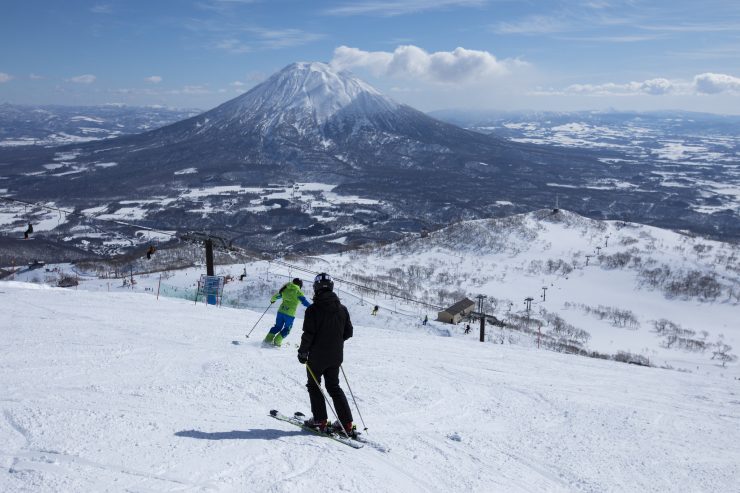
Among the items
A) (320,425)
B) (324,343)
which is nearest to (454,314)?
(320,425)

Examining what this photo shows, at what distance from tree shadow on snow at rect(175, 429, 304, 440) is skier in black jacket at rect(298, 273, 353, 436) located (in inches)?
19.5

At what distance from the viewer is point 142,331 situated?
1080 cm

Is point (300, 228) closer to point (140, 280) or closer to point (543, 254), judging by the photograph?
point (543, 254)

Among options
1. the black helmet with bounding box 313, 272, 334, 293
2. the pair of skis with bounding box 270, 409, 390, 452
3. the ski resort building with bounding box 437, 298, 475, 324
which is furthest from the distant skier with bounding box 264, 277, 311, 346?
the ski resort building with bounding box 437, 298, 475, 324

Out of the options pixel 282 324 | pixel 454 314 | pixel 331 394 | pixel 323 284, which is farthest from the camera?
pixel 454 314

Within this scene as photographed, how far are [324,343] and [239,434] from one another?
4.82ft

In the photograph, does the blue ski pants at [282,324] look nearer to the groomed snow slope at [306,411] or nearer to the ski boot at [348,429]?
the groomed snow slope at [306,411]

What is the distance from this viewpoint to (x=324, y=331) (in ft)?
19.5

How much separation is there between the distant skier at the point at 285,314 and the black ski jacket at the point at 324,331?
461 cm

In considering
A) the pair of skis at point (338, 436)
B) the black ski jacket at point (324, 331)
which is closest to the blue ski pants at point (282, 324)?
the pair of skis at point (338, 436)

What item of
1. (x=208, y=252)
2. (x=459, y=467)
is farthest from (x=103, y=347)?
(x=208, y=252)

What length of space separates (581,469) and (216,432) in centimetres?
451

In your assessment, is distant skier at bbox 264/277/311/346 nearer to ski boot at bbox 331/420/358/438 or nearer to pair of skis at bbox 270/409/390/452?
pair of skis at bbox 270/409/390/452

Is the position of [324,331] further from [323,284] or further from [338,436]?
[338,436]
